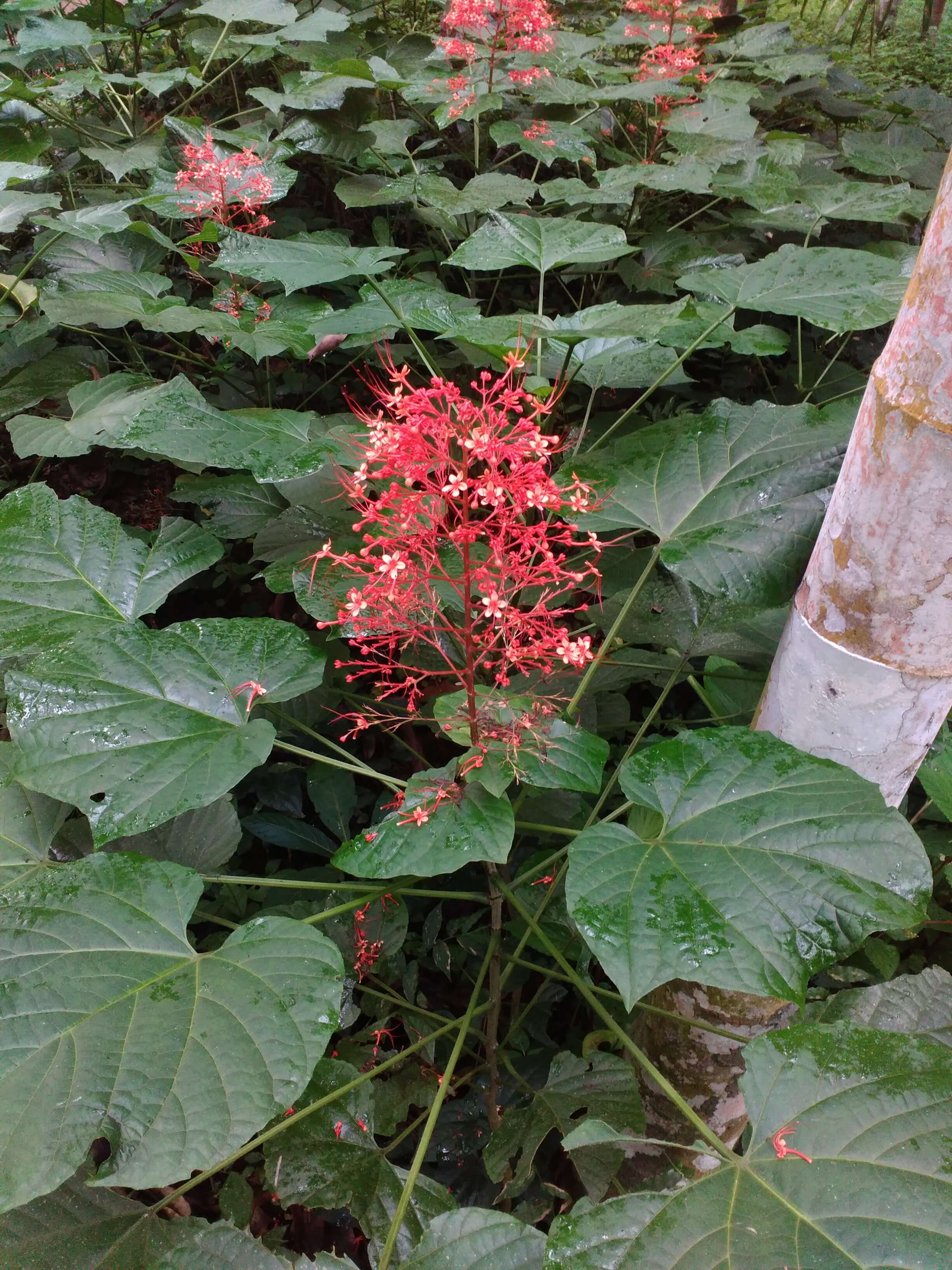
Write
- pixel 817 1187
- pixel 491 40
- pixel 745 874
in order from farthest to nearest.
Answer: pixel 491 40 < pixel 745 874 < pixel 817 1187

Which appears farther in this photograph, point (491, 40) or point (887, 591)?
point (491, 40)

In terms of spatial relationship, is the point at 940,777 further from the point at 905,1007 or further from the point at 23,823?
the point at 23,823

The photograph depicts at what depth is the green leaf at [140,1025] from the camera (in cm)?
72

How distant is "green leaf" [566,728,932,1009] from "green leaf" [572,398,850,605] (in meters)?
0.25

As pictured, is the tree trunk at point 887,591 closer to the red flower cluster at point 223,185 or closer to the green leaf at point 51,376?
the red flower cluster at point 223,185

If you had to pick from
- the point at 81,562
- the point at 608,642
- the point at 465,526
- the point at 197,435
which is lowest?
the point at 81,562

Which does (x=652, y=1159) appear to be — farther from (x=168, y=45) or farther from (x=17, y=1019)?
(x=168, y=45)

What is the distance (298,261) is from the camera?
1375mm

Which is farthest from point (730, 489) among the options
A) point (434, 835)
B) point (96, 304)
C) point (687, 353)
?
point (96, 304)

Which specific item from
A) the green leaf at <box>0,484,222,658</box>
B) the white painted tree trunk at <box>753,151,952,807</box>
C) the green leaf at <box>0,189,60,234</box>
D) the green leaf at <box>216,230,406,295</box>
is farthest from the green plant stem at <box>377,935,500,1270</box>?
the green leaf at <box>0,189,60,234</box>

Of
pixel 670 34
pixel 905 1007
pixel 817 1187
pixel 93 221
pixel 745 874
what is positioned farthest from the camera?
pixel 670 34

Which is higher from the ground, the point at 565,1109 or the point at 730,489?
the point at 730,489

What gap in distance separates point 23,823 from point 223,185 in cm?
150

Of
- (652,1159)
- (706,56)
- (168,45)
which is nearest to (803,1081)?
(652,1159)
